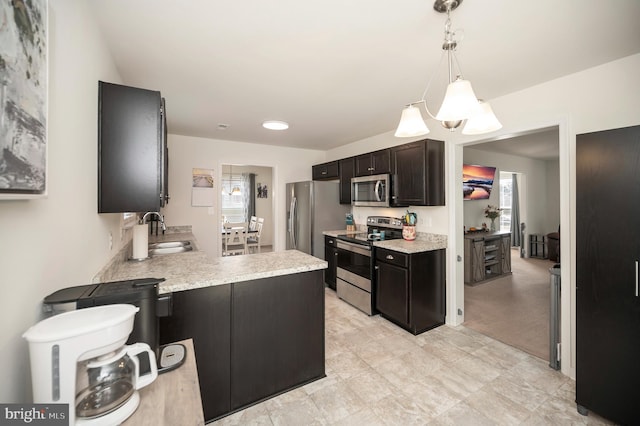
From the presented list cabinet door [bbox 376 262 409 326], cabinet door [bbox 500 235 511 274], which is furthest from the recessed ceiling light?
cabinet door [bbox 500 235 511 274]

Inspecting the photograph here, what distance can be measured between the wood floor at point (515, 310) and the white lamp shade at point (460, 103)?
2550mm

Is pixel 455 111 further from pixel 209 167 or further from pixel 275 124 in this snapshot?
pixel 209 167

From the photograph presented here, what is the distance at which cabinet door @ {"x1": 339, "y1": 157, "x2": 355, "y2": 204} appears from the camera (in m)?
4.23

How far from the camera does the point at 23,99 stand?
0.65 meters

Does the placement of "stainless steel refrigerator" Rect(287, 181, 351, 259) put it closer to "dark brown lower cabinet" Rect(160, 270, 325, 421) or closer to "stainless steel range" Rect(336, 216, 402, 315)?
"stainless steel range" Rect(336, 216, 402, 315)

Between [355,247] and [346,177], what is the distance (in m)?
1.35

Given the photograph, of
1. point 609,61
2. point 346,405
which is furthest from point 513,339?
point 609,61

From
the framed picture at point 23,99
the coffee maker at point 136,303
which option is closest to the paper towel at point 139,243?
the coffee maker at point 136,303

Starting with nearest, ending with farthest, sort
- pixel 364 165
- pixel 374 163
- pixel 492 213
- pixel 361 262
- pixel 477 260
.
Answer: pixel 361 262
pixel 374 163
pixel 364 165
pixel 477 260
pixel 492 213

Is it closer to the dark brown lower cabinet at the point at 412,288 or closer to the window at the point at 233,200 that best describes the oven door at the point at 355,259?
the dark brown lower cabinet at the point at 412,288

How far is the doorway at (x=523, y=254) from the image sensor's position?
297cm

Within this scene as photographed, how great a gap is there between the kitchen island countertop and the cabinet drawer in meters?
1.24

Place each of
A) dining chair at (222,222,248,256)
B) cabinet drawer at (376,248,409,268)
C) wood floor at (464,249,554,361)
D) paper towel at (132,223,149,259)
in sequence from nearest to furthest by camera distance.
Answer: paper towel at (132,223,149,259)
wood floor at (464,249,554,361)
cabinet drawer at (376,248,409,268)
dining chair at (222,222,248,256)

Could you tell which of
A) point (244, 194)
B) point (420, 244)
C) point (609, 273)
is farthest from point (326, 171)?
point (244, 194)
